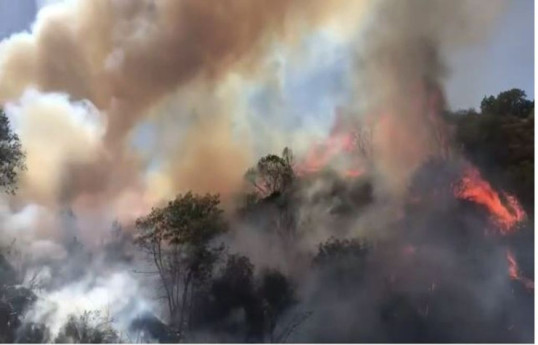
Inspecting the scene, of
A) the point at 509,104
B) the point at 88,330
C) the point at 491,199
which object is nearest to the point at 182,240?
the point at 88,330

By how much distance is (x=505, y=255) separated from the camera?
556cm

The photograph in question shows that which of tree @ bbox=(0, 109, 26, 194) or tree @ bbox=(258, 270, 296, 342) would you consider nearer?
tree @ bbox=(258, 270, 296, 342)

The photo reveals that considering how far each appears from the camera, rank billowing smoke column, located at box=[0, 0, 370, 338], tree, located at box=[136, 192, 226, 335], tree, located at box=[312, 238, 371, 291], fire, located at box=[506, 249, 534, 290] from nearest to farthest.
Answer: fire, located at box=[506, 249, 534, 290] < tree, located at box=[312, 238, 371, 291] < tree, located at box=[136, 192, 226, 335] < billowing smoke column, located at box=[0, 0, 370, 338]

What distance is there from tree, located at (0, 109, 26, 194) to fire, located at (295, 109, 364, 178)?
2.40 metres

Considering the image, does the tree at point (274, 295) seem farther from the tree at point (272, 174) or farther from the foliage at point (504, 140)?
the foliage at point (504, 140)

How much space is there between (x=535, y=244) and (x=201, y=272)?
270 centimetres

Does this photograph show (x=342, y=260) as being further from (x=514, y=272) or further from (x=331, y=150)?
(x=514, y=272)

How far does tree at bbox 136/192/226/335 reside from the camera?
18.9ft

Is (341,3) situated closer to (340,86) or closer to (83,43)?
(340,86)

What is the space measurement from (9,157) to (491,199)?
4.08m

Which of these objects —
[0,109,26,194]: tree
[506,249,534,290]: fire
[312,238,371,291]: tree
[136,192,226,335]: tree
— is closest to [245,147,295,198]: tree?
[136,192,226,335]: tree

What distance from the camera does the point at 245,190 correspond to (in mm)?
5809

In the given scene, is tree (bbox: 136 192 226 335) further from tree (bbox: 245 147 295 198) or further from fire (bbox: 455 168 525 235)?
fire (bbox: 455 168 525 235)

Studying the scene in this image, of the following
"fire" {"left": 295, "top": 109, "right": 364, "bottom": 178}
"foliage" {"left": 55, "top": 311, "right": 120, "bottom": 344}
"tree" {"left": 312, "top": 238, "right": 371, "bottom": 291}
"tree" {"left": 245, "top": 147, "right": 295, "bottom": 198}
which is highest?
"fire" {"left": 295, "top": 109, "right": 364, "bottom": 178}
